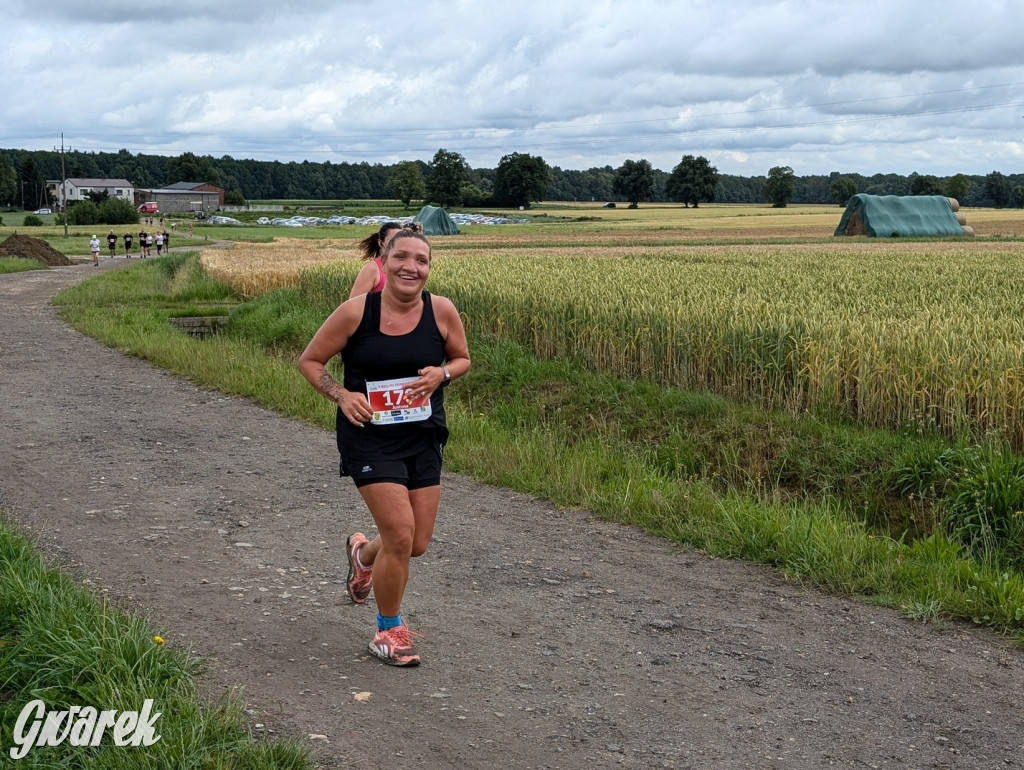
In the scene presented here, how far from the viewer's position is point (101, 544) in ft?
23.4

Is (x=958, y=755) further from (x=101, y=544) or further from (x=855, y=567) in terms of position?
(x=101, y=544)

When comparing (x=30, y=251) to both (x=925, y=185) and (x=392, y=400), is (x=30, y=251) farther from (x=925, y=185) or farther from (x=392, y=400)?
(x=925, y=185)

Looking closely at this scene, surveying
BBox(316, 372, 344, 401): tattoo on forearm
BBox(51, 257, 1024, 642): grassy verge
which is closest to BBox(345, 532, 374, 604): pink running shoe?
BBox(316, 372, 344, 401): tattoo on forearm

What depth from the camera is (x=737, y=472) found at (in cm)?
1030

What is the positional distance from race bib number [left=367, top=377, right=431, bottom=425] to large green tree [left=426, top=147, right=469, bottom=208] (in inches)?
5898

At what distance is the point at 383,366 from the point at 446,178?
152 metres

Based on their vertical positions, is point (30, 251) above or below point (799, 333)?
below

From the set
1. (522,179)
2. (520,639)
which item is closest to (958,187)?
(522,179)

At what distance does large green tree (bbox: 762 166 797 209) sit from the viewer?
16012 centimetres

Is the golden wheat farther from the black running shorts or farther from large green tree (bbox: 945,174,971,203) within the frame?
large green tree (bbox: 945,174,971,203)

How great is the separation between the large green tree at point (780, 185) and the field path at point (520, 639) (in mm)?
157714

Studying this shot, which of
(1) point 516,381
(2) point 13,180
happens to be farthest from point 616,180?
(1) point 516,381

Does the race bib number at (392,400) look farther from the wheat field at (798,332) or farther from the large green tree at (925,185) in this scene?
the large green tree at (925,185)

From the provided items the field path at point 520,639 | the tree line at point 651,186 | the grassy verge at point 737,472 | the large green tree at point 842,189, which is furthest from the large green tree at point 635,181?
the field path at point 520,639
